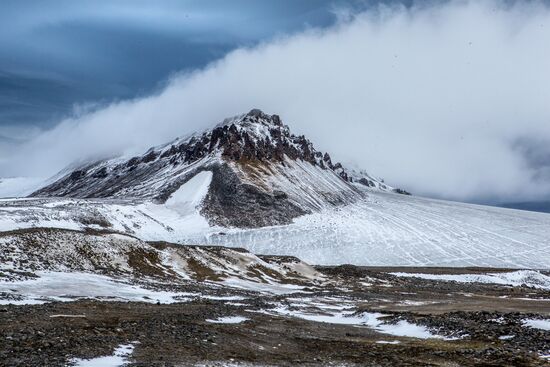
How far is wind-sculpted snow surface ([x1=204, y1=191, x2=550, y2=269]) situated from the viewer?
14475 centimetres

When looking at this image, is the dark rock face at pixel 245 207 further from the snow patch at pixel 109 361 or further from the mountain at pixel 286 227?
the snow patch at pixel 109 361

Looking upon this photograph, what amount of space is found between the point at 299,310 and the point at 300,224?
132479mm

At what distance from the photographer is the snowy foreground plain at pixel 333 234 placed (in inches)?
5527

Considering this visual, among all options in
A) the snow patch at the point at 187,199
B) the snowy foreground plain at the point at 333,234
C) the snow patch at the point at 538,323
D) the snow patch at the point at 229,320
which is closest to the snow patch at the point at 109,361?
the snow patch at the point at 229,320

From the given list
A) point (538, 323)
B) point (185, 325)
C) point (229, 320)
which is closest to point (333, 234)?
point (229, 320)

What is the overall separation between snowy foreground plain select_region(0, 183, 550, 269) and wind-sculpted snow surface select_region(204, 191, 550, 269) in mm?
298

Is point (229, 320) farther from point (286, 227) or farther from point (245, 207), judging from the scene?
point (245, 207)

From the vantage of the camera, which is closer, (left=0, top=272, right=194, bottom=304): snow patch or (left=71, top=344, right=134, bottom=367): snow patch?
(left=71, top=344, right=134, bottom=367): snow patch

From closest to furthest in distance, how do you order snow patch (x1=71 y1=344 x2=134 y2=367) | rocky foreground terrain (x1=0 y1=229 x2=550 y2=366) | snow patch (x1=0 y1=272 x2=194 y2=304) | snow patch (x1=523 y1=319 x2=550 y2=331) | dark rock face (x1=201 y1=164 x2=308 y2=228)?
snow patch (x1=71 y1=344 x2=134 y2=367) < rocky foreground terrain (x1=0 y1=229 x2=550 y2=366) < snow patch (x1=523 y1=319 x2=550 y2=331) < snow patch (x1=0 y1=272 x2=194 y2=304) < dark rock face (x1=201 y1=164 x2=308 y2=228)

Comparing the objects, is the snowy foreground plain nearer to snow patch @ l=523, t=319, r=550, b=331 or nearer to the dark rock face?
the dark rock face

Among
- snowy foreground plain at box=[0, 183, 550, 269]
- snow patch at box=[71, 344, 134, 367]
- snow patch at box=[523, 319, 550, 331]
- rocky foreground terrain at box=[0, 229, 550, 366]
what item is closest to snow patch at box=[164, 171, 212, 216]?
snowy foreground plain at box=[0, 183, 550, 269]

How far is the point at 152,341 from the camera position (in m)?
21.4

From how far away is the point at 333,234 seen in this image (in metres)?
165

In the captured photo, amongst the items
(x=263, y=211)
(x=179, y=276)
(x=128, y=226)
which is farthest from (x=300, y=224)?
(x=179, y=276)
